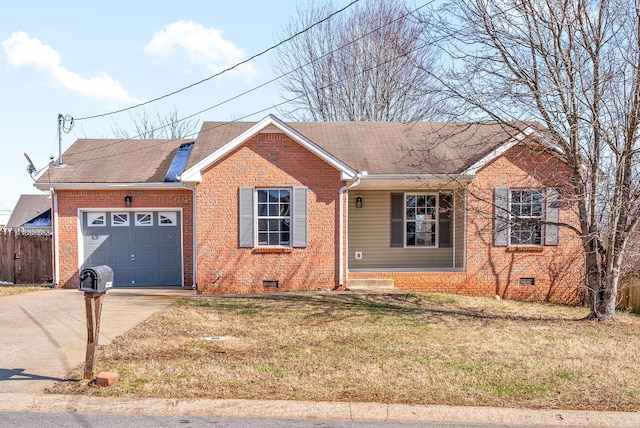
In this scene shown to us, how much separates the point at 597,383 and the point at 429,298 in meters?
6.74

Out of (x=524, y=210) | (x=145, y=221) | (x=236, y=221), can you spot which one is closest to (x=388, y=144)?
(x=524, y=210)

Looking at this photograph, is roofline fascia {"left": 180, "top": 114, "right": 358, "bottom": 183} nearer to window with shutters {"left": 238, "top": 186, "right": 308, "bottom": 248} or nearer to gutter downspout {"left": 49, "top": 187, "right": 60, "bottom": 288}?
window with shutters {"left": 238, "top": 186, "right": 308, "bottom": 248}

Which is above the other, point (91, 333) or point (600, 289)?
point (91, 333)

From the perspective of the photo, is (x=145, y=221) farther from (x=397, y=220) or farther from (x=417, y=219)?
(x=417, y=219)

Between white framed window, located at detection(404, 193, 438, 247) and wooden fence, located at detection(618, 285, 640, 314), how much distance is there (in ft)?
17.9

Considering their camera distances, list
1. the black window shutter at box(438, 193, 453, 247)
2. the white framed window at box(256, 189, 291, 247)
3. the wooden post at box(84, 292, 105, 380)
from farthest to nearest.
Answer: the black window shutter at box(438, 193, 453, 247)
the white framed window at box(256, 189, 291, 247)
the wooden post at box(84, 292, 105, 380)

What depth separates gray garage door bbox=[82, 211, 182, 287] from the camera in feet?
50.4

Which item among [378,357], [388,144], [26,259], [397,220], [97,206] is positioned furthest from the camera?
[26,259]

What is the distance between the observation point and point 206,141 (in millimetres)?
16031

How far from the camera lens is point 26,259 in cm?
1769

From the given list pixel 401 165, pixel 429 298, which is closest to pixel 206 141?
pixel 401 165

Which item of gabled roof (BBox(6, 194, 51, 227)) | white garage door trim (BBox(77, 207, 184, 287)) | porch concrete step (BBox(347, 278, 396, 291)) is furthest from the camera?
gabled roof (BBox(6, 194, 51, 227))

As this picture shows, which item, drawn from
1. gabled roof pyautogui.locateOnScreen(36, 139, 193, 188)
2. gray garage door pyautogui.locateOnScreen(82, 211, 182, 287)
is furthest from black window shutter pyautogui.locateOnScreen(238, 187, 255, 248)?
gabled roof pyautogui.locateOnScreen(36, 139, 193, 188)

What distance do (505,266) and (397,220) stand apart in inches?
130
